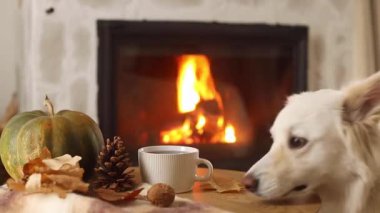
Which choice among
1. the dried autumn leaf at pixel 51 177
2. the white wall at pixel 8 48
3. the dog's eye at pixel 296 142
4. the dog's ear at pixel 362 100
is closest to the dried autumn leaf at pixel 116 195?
the dried autumn leaf at pixel 51 177

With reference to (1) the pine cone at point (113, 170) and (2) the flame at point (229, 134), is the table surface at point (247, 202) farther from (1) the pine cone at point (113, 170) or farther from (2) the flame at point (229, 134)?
(2) the flame at point (229, 134)

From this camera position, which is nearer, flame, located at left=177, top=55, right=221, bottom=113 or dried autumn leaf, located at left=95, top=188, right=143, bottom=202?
dried autumn leaf, located at left=95, top=188, right=143, bottom=202

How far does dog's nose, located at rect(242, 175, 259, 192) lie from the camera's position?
3.48ft

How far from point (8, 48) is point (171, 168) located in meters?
1.83

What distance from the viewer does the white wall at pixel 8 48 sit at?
258 cm

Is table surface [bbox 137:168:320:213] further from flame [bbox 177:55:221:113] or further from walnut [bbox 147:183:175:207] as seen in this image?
flame [bbox 177:55:221:113]

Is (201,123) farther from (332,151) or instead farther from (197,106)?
(332,151)

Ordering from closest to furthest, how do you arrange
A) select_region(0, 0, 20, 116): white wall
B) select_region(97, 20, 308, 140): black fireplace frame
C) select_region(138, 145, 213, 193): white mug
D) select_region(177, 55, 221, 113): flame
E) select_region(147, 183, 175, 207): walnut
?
1. select_region(147, 183, 175, 207): walnut
2. select_region(138, 145, 213, 193): white mug
3. select_region(97, 20, 308, 140): black fireplace frame
4. select_region(177, 55, 221, 113): flame
5. select_region(0, 0, 20, 116): white wall

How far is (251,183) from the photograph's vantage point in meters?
1.06

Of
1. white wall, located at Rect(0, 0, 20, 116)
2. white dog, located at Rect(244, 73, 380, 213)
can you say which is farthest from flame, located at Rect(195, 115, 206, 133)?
white dog, located at Rect(244, 73, 380, 213)

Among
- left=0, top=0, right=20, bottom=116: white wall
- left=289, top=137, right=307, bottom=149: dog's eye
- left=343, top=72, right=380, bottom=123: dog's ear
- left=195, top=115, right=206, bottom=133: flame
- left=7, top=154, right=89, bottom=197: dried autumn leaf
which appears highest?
left=0, top=0, right=20, bottom=116: white wall

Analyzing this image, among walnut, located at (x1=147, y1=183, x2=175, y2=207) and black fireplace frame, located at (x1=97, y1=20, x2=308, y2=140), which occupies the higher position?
black fireplace frame, located at (x1=97, y1=20, x2=308, y2=140)

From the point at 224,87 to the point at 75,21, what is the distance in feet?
2.46

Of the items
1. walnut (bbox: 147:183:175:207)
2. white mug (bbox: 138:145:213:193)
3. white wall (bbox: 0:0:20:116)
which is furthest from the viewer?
white wall (bbox: 0:0:20:116)
